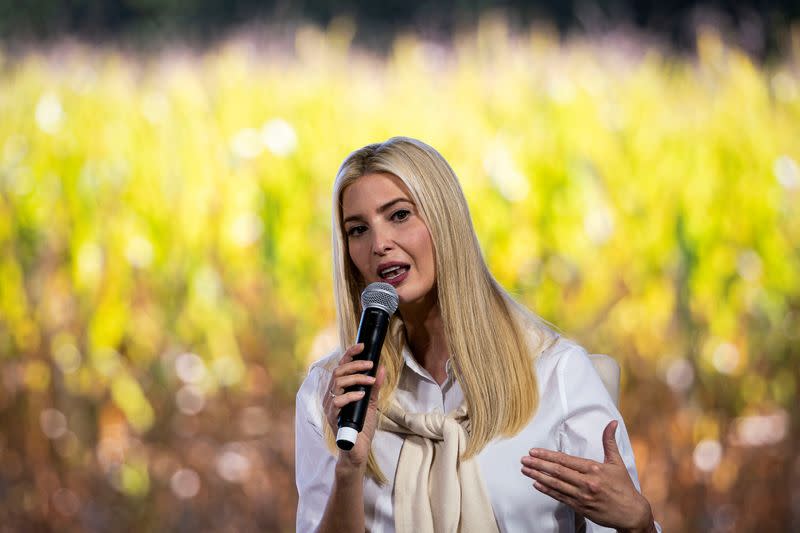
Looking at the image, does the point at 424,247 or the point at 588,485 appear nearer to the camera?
the point at 588,485

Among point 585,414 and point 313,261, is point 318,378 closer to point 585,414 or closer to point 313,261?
point 585,414

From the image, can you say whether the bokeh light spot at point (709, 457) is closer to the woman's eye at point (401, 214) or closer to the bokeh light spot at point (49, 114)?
the woman's eye at point (401, 214)

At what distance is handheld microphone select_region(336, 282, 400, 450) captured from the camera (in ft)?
3.84

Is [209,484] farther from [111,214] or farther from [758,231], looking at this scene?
[758,231]

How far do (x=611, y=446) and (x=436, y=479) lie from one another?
314 millimetres

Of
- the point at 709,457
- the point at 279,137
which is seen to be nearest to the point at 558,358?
the point at 709,457

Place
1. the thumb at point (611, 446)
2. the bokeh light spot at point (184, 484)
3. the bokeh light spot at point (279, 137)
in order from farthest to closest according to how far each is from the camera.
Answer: the bokeh light spot at point (279, 137) → the bokeh light spot at point (184, 484) → the thumb at point (611, 446)

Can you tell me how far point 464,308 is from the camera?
149cm

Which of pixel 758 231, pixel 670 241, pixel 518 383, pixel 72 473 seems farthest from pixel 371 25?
pixel 518 383

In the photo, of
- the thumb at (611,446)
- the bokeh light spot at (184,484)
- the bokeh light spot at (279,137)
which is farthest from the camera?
the bokeh light spot at (279,137)

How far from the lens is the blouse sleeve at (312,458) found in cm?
154

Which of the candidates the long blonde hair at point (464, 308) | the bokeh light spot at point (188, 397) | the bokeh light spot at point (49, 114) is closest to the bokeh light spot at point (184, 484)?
the bokeh light spot at point (188, 397)

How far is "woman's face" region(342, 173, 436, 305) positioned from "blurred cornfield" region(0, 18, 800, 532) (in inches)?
58.6

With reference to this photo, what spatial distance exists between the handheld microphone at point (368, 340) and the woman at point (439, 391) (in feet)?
0.37
